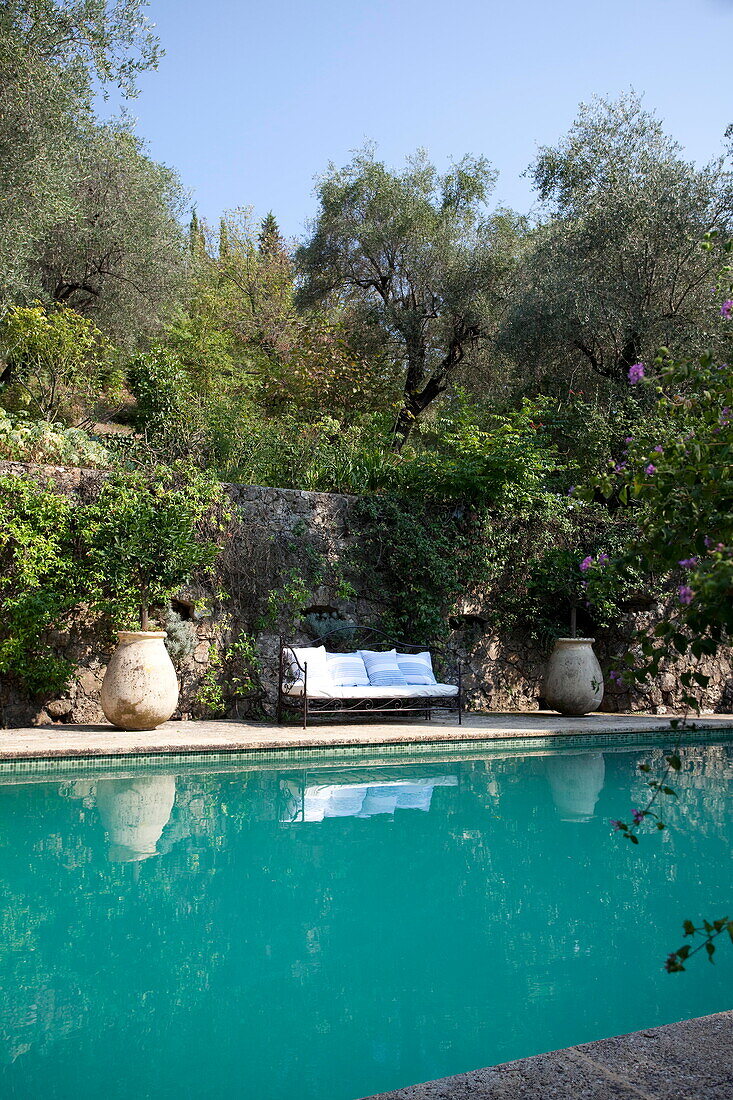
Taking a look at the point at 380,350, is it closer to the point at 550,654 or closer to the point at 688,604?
the point at 550,654

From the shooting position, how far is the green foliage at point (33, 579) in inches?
297

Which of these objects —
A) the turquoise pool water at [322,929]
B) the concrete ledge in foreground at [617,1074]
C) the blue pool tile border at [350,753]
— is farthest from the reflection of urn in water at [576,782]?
the concrete ledge in foreground at [617,1074]

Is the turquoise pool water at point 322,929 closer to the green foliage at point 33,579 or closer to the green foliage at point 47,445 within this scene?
the green foliage at point 33,579

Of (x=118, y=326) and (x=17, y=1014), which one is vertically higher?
(x=118, y=326)

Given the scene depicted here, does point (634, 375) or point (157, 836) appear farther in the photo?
point (157, 836)

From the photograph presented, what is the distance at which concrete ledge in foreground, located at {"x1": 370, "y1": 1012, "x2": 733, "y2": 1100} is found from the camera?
1.73m

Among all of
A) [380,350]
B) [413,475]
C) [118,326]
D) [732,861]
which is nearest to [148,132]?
[118,326]

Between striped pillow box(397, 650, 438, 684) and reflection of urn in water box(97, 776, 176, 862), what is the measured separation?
3.20 metres

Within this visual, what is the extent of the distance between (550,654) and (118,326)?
9.51 m

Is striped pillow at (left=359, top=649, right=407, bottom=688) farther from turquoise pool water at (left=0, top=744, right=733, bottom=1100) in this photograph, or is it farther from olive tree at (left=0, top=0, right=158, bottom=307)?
olive tree at (left=0, top=0, right=158, bottom=307)

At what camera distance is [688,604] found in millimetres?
1714

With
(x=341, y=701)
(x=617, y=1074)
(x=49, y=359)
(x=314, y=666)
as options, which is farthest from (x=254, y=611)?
(x=617, y=1074)

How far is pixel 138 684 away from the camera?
738 centimetres

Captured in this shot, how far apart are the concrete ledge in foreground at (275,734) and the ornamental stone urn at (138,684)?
15 cm
